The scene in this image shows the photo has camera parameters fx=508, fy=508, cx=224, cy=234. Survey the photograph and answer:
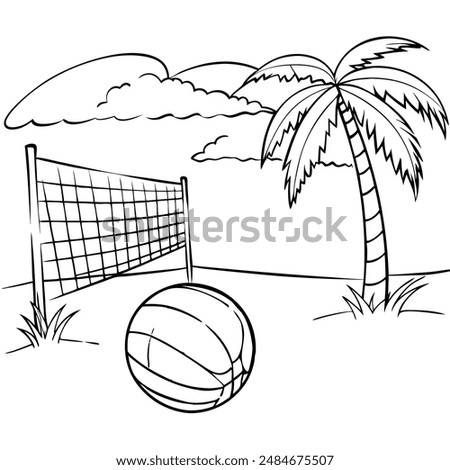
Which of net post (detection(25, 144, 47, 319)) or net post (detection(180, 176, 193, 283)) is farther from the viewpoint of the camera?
net post (detection(180, 176, 193, 283))

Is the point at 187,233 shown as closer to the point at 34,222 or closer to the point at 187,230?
the point at 187,230

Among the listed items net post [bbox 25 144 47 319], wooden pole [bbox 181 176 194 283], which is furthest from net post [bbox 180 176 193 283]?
net post [bbox 25 144 47 319]

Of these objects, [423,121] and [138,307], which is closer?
[138,307]

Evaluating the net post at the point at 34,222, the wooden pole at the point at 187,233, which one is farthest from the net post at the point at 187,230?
the net post at the point at 34,222

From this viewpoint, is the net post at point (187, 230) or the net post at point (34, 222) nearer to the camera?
the net post at point (34, 222)

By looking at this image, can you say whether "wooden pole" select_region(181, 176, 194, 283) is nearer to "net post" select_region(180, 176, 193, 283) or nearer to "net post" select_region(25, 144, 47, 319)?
"net post" select_region(180, 176, 193, 283)

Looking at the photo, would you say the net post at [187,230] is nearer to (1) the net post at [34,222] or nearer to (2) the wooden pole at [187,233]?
(2) the wooden pole at [187,233]

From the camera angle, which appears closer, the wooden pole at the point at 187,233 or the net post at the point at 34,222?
the net post at the point at 34,222

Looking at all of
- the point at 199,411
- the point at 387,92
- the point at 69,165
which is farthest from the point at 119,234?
the point at 387,92

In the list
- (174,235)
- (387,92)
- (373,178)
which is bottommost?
(174,235)

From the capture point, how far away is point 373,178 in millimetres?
3848

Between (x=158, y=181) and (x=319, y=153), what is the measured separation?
1259 millimetres

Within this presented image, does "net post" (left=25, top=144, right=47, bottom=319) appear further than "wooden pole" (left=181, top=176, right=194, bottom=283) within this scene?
No

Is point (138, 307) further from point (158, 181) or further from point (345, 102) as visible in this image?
point (345, 102)
